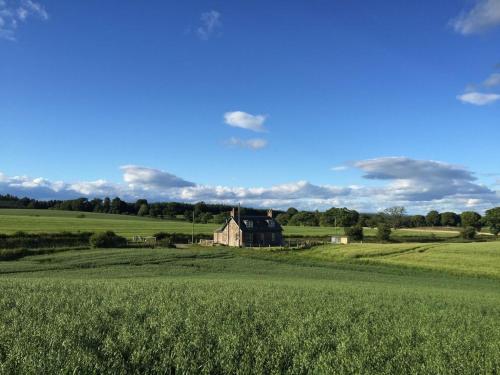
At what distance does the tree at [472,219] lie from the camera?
168 m

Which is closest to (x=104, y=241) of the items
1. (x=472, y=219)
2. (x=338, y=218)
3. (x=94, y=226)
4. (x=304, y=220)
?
(x=94, y=226)

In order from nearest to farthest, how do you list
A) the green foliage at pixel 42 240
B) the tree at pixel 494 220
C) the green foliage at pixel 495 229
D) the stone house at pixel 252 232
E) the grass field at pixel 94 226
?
the green foliage at pixel 42 240
the grass field at pixel 94 226
the stone house at pixel 252 232
the green foliage at pixel 495 229
the tree at pixel 494 220

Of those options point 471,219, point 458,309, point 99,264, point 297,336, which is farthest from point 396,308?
point 471,219

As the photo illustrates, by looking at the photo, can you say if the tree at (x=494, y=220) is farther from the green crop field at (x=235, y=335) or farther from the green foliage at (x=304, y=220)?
the green crop field at (x=235, y=335)

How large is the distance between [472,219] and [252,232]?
111 metres

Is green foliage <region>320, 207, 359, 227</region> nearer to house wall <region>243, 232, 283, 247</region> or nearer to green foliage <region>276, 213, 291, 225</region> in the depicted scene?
green foliage <region>276, 213, 291, 225</region>

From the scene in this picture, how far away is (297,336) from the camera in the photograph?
9.24 meters

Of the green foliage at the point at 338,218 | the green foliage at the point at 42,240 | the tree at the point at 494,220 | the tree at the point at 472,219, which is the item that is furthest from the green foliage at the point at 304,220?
the green foliage at the point at 42,240

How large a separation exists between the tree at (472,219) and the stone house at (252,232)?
101m

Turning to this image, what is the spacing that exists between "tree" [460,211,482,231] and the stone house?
101289 mm

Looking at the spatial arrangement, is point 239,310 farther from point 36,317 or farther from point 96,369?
point 96,369

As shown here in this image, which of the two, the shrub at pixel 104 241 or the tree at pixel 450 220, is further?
the tree at pixel 450 220

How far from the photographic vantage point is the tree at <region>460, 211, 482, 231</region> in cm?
16812

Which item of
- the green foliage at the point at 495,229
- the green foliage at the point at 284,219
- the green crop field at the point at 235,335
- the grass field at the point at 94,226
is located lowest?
the green crop field at the point at 235,335
